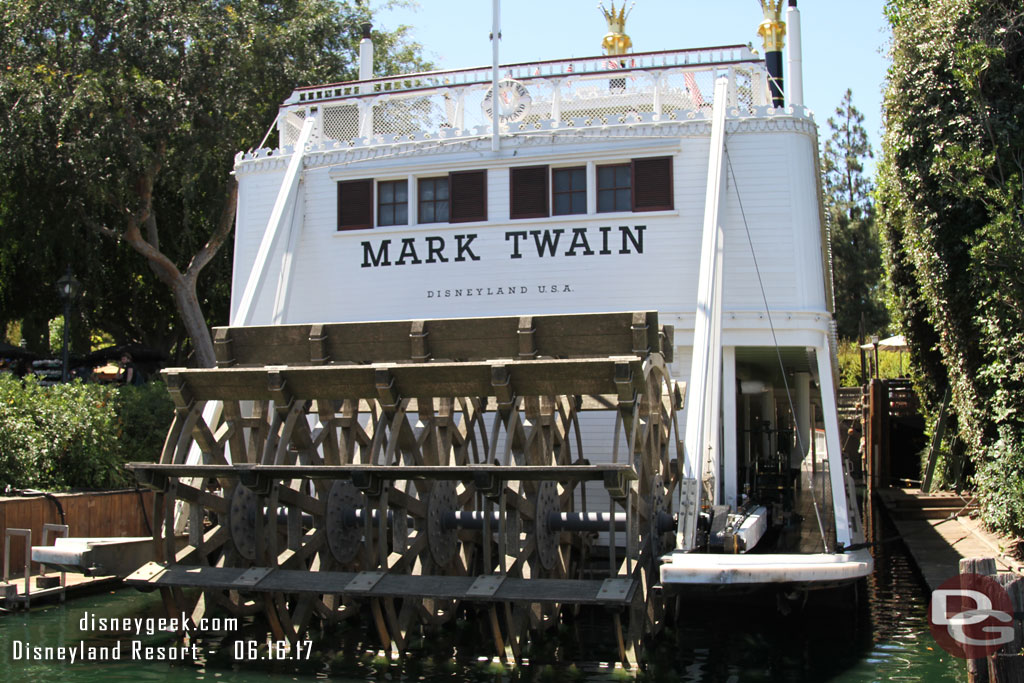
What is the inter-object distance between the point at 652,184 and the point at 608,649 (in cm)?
494

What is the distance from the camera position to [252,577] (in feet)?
27.4

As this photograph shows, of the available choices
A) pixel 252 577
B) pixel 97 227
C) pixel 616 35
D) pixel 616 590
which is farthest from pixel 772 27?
pixel 97 227

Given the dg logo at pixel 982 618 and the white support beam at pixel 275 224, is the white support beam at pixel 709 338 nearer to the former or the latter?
the dg logo at pixel 982 618

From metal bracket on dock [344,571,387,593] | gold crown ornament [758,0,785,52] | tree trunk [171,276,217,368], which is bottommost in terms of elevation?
metal bracket on dock [344,571,387,593]

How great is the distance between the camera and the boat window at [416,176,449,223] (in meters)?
11.6

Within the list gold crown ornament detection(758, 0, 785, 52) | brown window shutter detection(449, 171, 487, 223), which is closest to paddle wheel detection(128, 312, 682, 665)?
brown window shutter detection(449, 171, 487, 223)

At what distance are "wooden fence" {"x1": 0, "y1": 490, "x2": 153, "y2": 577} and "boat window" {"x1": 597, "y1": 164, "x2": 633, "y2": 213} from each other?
618 centimetres

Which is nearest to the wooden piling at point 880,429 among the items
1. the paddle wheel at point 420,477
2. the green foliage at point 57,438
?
the paddle wheel at point 420,477

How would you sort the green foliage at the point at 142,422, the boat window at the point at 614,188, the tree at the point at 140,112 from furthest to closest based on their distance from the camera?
1. the tree at the point at 140,112
2. the green foliage at the point at 142,422
3. the boat window at the point at 614,188

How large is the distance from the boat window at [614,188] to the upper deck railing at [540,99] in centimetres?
52

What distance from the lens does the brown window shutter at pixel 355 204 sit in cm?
1178

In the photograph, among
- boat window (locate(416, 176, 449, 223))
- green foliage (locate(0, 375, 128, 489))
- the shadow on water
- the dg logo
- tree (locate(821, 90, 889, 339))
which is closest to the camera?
the dg logo

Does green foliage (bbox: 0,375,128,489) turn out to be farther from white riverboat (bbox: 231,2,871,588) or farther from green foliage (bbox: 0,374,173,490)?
white riverboat (bbox: 231,2,871,588)

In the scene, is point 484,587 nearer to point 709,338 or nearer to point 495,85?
point 709,338
